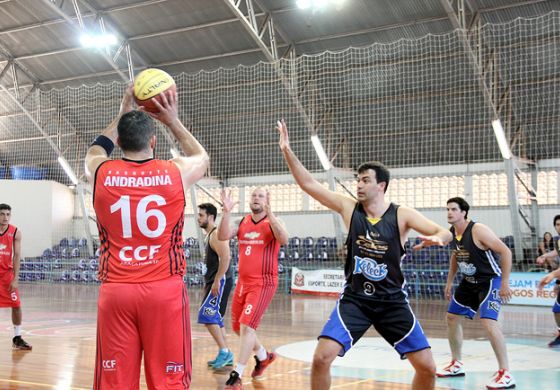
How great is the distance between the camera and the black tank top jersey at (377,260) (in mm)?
5262

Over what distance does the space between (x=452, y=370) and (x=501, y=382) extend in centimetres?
80

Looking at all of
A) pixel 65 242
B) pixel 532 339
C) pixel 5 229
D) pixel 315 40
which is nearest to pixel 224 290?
pixel 5 229

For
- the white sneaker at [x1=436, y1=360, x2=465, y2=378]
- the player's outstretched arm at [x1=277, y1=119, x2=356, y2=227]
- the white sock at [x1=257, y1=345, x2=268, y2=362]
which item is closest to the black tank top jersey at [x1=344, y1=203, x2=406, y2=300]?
the player's outstretched arm at [x1=277, y1=119, x2=356, y2=227]

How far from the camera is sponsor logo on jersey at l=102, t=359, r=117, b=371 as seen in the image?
3467mm

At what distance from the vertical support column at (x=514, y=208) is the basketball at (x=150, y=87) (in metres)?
17.7

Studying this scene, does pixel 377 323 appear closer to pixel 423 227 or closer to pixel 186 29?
pixel 423 227

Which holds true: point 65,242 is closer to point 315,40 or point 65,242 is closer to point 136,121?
point 315,40

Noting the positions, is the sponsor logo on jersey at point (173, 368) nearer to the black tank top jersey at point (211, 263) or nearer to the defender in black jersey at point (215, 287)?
the defender in black jersey at point (215, 287)

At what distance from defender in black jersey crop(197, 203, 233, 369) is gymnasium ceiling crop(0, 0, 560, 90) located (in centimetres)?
1241

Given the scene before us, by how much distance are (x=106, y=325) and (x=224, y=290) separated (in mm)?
5108

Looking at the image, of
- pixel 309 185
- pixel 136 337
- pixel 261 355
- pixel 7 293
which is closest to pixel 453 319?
pixel 261 355

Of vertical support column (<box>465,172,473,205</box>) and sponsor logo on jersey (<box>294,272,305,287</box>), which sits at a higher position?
vertical support column (<box>465,172,473,205</box>)

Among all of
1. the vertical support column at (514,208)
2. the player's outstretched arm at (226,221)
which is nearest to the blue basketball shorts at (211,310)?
the player's outstretched arm at (226,221)

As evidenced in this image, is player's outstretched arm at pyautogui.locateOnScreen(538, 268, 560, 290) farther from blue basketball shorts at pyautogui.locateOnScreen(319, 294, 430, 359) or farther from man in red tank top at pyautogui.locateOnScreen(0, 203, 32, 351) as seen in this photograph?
man in red tank top at pyautogui.locateOnScreen(0, 203, 32, 351)
